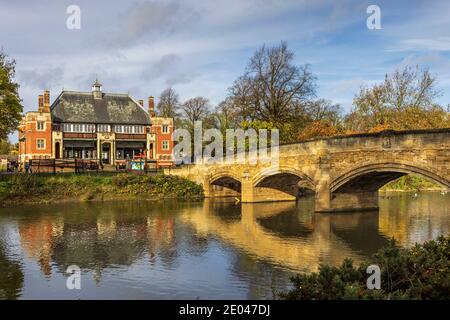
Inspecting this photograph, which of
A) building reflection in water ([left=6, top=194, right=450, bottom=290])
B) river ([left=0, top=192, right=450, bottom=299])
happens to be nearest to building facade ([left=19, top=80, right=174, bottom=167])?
building reflection in water ([left=6, top=194, right=450, bottom=290])

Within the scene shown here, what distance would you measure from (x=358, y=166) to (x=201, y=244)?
33.3ft

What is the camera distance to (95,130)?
62938 mm

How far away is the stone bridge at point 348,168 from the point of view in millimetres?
20891

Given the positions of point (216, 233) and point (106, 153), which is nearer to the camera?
point (216, 233)

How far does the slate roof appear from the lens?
202 feet

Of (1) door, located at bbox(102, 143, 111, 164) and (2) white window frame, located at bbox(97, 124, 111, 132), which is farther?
(1) door, located at bbox(102, 143, 111, 164)

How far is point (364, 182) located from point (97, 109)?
152ft

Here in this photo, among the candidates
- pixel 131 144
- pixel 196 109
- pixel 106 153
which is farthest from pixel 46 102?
pixel 196 109

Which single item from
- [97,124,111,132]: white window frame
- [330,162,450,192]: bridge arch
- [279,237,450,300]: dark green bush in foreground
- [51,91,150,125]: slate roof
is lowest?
[279,237,450,300]: dark green bush in foreground

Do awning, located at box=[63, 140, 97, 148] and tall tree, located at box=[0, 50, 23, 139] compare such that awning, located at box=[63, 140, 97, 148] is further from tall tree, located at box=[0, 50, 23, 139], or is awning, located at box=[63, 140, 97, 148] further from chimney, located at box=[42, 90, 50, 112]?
tall tree, located at box=[0, 50, 23, 139]

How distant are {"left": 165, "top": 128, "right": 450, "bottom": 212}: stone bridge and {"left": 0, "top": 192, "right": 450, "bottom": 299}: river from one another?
147 cm

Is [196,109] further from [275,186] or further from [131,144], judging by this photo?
[275,186]
